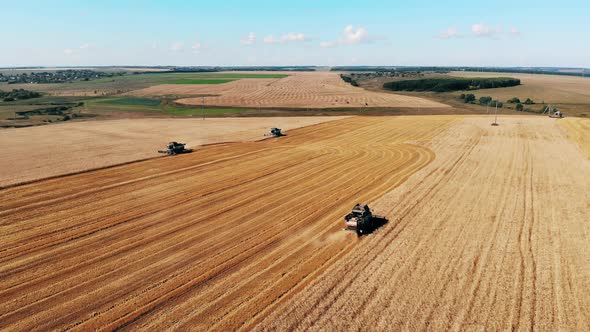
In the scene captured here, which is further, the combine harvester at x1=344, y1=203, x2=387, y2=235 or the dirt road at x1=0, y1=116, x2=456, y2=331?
the combine harvester at x1=344, y1=203, x2=387, y2=235

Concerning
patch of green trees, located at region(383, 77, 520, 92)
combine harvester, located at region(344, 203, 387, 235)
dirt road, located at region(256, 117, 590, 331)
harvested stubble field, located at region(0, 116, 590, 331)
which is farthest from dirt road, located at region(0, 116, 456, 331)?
patch of green trees, located at region(383, 77, 520, 92)

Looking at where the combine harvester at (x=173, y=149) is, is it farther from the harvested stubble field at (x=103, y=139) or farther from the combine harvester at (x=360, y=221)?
the combine harvester at (x=360, y=221)

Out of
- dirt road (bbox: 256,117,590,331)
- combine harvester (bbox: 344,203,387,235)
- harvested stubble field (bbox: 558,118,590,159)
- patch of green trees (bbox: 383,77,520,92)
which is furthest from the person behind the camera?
patch of green trees (bbox: 383,77,520,92)

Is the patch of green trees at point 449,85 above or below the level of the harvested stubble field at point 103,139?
above

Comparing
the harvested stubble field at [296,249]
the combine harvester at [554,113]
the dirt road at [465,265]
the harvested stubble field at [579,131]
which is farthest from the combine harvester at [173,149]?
the combine harvester at [554,113]

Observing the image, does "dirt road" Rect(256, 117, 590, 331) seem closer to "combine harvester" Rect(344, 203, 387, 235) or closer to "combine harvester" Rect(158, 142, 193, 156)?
"combine harvester" Rect(344, 203, 387, 235)

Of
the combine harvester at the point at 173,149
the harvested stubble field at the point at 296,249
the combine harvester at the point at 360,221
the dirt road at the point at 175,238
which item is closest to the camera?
the harvested stubble field at the point at 296,249
